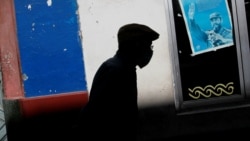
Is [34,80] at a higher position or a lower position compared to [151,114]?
higher

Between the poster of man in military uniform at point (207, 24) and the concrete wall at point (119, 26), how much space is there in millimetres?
325

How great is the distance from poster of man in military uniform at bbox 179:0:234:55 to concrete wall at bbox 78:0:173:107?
1.06 ft

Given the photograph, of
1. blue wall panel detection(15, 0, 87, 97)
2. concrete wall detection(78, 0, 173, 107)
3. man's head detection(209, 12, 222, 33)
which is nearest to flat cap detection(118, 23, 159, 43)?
concrete wall detection(78, 0, 173, 107)

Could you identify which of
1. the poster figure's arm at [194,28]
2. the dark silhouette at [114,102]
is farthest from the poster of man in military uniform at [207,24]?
the dark silhouette at [114,102]

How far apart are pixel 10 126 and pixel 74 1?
1.69m

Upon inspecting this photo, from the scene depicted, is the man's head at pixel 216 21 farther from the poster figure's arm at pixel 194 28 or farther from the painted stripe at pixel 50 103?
the painted stripe at pixel 50 103

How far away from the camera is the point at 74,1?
5.07 m

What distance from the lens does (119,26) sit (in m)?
5.08

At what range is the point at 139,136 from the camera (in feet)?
17.1

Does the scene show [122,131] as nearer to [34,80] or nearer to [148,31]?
[148,31]

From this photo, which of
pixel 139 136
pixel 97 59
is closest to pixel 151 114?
pixel 139 136

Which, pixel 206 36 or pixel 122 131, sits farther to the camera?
pixel 206 36

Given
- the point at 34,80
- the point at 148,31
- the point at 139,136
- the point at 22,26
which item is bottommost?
the point at 139,136

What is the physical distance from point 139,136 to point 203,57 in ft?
4.08
